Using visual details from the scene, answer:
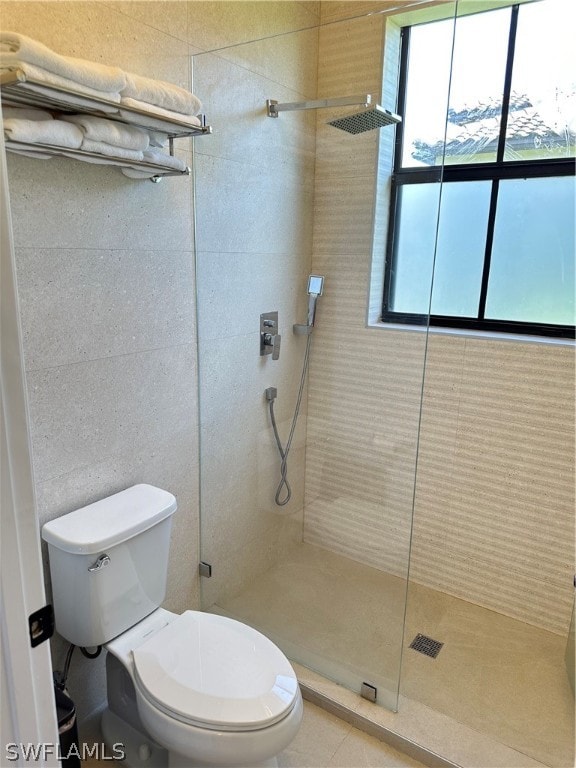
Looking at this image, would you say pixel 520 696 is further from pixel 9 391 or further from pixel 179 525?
pixel 9 391

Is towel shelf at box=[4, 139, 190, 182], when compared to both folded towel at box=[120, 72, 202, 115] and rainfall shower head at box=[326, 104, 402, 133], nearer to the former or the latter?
folded towel at box=[120, 72, 202, 115]

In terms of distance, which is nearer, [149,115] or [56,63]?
[56,63]

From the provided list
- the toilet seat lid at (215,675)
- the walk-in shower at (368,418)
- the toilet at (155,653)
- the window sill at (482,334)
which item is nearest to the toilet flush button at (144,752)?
the toilet at (155,653)

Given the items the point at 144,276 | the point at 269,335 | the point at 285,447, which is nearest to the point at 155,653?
the point at 285,447

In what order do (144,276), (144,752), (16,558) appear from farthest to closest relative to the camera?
(144,276), (144,752), (16,558)

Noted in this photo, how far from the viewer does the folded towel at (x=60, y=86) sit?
1044 millimetres

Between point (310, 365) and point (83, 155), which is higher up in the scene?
point (83, 155)

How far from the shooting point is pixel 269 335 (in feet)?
7.11

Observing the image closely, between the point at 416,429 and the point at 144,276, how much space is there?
46.0 inches

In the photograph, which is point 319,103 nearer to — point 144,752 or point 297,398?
point 297,398

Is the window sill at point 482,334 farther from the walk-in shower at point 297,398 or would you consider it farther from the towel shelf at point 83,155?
the towel shelf at point 83,155

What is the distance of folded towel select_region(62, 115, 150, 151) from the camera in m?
1.25

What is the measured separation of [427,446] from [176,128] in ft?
5.39

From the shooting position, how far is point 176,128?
55.8 inches
